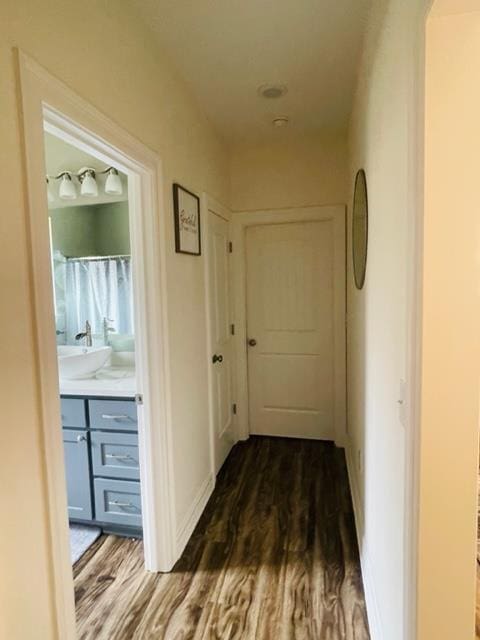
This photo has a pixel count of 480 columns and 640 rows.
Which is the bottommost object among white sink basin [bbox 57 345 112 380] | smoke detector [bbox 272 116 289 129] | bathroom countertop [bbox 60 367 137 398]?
bathroom countertop [bbox 60 367 137 398]

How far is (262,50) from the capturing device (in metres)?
1.90

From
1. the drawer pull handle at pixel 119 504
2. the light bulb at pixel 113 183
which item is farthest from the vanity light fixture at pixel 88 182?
the drawer pull handle at pixel 119 504

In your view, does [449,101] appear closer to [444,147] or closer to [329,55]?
[444,147]

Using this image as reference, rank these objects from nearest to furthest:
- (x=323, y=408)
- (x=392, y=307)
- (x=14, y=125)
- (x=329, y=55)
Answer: (x=14, y=125) → (x=392, y=307) → (x=329, y=55) → (x=323, y=408)

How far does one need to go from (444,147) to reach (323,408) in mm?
2725

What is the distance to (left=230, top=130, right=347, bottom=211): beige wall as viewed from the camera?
305 centimetres

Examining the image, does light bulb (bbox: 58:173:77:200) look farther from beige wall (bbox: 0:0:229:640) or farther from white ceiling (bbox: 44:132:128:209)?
beige wall (bbox: 0:0:229:640)

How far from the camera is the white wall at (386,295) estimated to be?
3.44ft

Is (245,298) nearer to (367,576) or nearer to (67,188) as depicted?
(67,188)

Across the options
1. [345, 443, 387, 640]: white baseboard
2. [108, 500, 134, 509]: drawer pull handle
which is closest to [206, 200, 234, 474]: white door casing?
[108, 500, 134, 509]: drawer pull handle

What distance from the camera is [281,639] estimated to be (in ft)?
4.94

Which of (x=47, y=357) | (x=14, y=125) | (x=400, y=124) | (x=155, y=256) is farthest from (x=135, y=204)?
(x=400, y=124)

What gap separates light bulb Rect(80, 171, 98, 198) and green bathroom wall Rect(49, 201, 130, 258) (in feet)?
0.53

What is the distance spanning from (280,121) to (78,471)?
2.58 m
